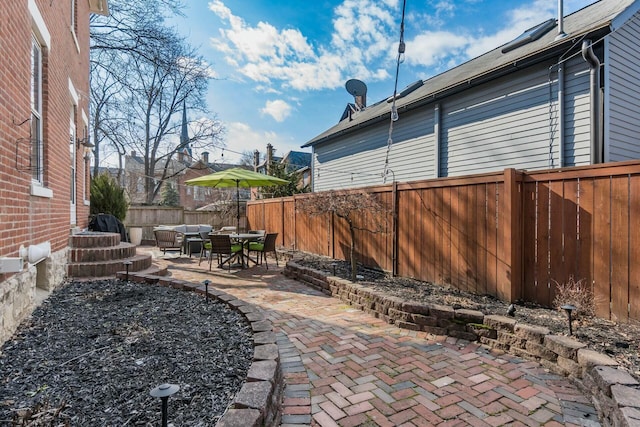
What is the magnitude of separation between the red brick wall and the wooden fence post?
5139 mm

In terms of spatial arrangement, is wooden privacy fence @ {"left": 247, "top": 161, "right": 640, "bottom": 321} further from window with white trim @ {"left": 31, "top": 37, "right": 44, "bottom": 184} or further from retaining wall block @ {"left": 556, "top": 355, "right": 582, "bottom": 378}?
window with white trim @ {"left": 31, "top": 37, "right": 44, "bottom": 184}

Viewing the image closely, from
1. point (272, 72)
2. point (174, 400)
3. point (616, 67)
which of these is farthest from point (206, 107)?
point (174, 400)

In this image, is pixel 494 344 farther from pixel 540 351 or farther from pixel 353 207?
pixel 353 207

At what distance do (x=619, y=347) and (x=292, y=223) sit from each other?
7.51m

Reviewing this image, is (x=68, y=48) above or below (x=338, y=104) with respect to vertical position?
below

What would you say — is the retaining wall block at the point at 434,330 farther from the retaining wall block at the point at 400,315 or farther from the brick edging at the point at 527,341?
the retaining wall block at the point at 400,315

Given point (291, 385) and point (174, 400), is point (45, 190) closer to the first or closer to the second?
point (174, 400)

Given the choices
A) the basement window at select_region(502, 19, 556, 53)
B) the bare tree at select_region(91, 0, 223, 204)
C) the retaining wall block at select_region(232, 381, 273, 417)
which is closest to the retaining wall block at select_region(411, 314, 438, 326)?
the retaining wall block at select_region(232, 381, 273, 417)

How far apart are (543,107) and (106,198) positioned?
12.1 metres

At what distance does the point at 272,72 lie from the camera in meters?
13.4

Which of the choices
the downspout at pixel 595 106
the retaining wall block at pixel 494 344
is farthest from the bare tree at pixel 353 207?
the downspout at pixel 595 106

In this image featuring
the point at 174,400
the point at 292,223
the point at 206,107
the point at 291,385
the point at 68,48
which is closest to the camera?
the point at 174,400

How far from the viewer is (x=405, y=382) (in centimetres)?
267

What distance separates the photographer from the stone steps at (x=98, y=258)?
5.25 metres
